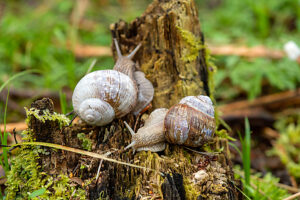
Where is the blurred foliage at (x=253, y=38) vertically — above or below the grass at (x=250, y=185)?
above

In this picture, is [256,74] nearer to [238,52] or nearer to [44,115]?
[238,52]

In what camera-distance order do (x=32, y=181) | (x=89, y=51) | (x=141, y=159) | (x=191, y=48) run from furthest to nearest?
(x=89, y=51)
(x=191, y=48)
(x=141, y=159)
(x=32, y=181)

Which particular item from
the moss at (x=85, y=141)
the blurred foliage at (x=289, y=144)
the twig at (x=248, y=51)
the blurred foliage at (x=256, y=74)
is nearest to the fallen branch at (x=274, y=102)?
the blurred foliage at (x=256, y=74)

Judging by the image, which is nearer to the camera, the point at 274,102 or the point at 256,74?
the point at 256,74

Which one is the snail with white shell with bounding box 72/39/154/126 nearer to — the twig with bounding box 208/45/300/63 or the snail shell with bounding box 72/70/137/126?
the snail shell with bounding box 72/70/137/126

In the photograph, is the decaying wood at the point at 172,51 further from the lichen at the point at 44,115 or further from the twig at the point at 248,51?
the twig at the point at 248,51

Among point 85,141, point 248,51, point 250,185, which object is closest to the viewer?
point 85,141

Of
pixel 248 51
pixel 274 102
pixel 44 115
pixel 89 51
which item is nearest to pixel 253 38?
pixel 248 51

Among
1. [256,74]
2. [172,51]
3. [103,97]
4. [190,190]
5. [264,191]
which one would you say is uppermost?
[256,74]

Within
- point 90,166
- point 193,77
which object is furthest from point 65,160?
point 193,77
